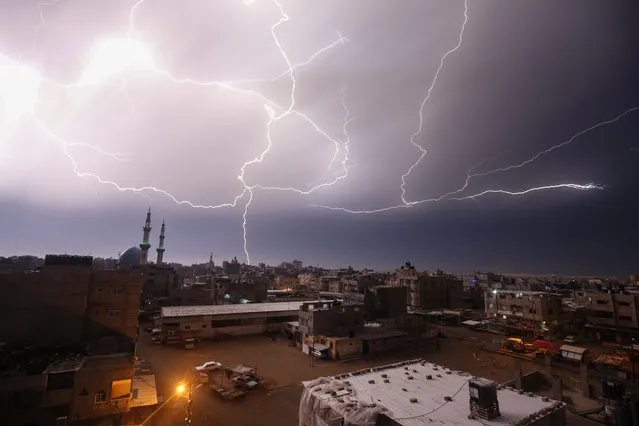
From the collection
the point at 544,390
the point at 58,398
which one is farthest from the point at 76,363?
the point at 544,390

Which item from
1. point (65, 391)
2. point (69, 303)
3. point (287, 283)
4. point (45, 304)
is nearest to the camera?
point (65, 391)

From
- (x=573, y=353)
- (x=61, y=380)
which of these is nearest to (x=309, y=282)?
(x=573, y=353)

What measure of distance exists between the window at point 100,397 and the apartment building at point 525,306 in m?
49.2

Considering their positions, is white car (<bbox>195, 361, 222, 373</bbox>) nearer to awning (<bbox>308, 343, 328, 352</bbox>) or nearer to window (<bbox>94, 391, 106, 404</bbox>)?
window (<bbox>94, 391, 106, 404</bbox>)

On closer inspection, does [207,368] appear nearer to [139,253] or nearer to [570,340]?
[570,340]

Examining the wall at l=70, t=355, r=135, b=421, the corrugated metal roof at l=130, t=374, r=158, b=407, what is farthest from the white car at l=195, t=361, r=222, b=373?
the wall at l=70, t=355, r=135, b=421

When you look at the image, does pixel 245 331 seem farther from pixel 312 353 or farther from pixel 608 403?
pixel 608 403

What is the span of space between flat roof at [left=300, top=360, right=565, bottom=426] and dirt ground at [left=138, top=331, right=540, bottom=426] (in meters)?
6.51

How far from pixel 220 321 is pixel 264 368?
1363 cm

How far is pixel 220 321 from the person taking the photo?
128 feet

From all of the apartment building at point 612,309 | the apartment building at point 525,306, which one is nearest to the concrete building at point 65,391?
the apartment building at point 525,306

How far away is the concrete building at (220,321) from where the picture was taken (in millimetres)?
35625

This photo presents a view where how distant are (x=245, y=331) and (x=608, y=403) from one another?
34.8 m

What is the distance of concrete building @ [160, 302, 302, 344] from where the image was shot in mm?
35625
